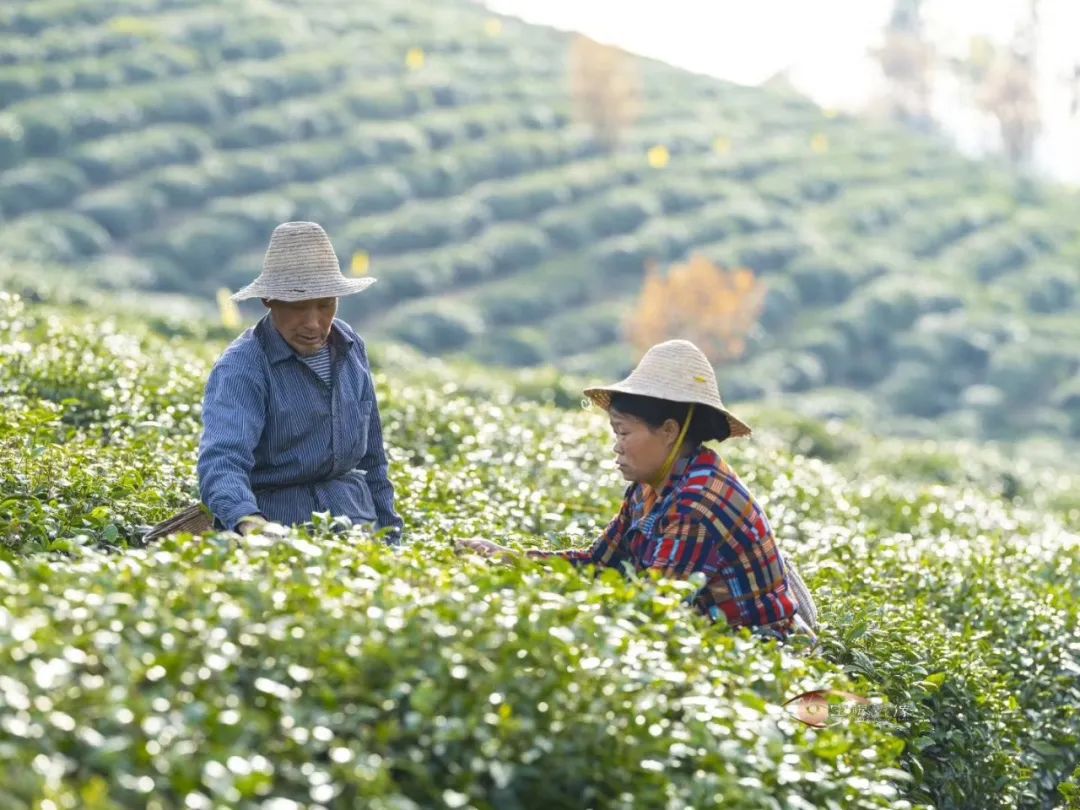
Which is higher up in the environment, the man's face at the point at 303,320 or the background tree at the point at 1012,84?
the background tree at the point at 1012,84

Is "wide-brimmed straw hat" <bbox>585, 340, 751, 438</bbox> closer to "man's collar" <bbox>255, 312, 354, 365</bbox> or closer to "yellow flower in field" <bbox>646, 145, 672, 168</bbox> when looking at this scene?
"man's collar" <bbox>255, 312, 354, 365</bbox>

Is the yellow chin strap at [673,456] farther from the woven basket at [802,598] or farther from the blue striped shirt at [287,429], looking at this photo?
the blue striped shirt at [287,429]

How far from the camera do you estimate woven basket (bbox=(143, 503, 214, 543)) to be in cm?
514

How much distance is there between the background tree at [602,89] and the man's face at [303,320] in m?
38.3

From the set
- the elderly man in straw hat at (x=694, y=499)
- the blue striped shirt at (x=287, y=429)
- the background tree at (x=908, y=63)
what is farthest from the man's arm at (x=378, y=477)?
the background tree at (x=908, y=63)

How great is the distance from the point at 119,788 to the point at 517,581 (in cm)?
139

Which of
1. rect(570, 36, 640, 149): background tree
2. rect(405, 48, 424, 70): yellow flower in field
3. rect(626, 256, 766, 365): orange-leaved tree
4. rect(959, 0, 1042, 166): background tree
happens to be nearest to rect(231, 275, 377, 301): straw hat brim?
rect(626, 256, 766, 365): orange-leaved tree

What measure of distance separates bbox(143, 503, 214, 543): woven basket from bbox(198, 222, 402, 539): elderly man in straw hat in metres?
0.11

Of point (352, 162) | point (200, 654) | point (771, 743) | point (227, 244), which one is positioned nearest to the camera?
point (200, 654)

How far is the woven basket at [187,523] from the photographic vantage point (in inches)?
203

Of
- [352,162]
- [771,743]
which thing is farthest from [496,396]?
[352,162]

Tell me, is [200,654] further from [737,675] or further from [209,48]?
[209,48]

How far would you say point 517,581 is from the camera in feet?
13.5

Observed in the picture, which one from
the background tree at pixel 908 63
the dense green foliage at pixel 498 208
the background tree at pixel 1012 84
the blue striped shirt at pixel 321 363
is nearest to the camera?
the blue striped shirt at pixel 321 363
